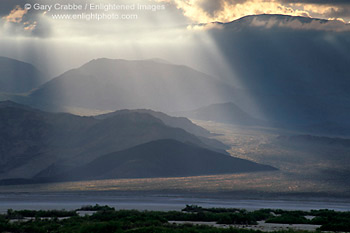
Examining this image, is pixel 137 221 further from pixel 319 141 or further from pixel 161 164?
pixel 319 141

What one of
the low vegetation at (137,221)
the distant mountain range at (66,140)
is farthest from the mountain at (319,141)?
the low vegetation at (137,221)

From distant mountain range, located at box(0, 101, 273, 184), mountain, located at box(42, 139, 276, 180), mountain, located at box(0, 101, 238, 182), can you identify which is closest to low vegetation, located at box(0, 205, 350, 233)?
mountain, located at box(42, 139, 276, 180)

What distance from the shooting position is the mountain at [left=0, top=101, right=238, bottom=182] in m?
107

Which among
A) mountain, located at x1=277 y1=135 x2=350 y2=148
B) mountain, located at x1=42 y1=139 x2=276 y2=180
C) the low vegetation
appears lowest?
the low vegetation

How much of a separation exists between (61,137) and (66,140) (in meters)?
1.54

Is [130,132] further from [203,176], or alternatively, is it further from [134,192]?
[134,192]

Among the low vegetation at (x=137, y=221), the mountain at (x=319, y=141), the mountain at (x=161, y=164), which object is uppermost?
the mountain at (x=319, y=141)

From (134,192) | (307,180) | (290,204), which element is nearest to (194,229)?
(290,204)

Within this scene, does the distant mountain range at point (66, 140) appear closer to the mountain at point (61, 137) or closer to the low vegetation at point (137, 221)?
the mountain at point (61, 137)

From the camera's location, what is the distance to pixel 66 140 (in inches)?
4803

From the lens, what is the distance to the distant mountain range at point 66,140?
105 meters

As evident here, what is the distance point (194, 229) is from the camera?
31.4 m

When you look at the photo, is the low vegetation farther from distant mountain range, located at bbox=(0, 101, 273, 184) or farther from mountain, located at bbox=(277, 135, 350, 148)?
mountain, located at bbox=(277, 135, 350, 148)

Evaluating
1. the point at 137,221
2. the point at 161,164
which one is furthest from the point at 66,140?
the point at 137,221
